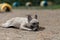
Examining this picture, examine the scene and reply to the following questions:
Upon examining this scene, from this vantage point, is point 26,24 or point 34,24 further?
point 26,24

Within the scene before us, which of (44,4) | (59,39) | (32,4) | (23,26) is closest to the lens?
(59,39)

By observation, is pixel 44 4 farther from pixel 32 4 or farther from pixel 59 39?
pixel 59 39

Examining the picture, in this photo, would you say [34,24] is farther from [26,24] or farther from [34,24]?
[26,24]

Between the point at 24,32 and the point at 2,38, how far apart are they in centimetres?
97

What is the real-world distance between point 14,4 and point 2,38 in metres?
16.3

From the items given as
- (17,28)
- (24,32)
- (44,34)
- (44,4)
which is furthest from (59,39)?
(44,4)

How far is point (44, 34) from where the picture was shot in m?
5.61

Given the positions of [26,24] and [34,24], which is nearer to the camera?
[34,24]

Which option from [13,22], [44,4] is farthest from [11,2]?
[13,22]

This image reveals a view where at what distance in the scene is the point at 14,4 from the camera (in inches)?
835

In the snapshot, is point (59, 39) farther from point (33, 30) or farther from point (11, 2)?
point (11, 2)

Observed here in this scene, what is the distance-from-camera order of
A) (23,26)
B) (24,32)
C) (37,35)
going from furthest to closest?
(23,26) < (24,32) < (37,35)

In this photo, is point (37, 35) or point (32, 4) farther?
point (32, 4)

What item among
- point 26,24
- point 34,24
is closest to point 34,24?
point 34,24
